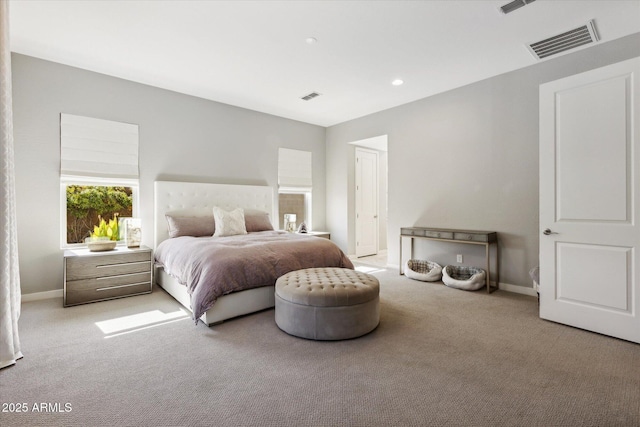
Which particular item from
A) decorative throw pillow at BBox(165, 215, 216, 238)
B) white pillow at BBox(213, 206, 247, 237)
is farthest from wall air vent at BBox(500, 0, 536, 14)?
decorative throw pillow at BBox(165, 215, 216, 238)

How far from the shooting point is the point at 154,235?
4.34m

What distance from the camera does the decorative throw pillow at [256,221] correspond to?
15.5 ft

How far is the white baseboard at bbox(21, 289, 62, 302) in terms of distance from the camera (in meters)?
3.48

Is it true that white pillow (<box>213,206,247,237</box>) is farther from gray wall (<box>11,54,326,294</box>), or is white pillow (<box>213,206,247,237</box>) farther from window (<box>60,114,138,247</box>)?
window (<box>60,114,138,247</box>)

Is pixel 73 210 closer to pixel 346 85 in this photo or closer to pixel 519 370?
pixel 346 85

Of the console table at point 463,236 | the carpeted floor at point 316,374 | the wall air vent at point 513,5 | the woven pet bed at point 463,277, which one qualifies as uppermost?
the wall air vent at point 513,5

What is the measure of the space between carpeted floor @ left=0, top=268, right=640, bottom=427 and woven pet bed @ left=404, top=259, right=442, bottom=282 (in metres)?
1.33

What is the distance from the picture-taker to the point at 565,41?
317 centimetres

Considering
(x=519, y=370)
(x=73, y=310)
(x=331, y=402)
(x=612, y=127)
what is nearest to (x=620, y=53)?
(x=612, y=127)

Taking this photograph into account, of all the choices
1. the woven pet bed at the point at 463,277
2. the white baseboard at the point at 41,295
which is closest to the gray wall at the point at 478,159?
the woven pet bed at the point at 463,277

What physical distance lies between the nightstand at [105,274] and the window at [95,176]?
15.5 inches

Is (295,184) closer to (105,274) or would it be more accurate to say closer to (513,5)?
(105,274)

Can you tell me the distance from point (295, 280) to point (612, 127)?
304 centimetres

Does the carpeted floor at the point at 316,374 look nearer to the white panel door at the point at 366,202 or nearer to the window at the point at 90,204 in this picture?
the window at the point at 90,204
